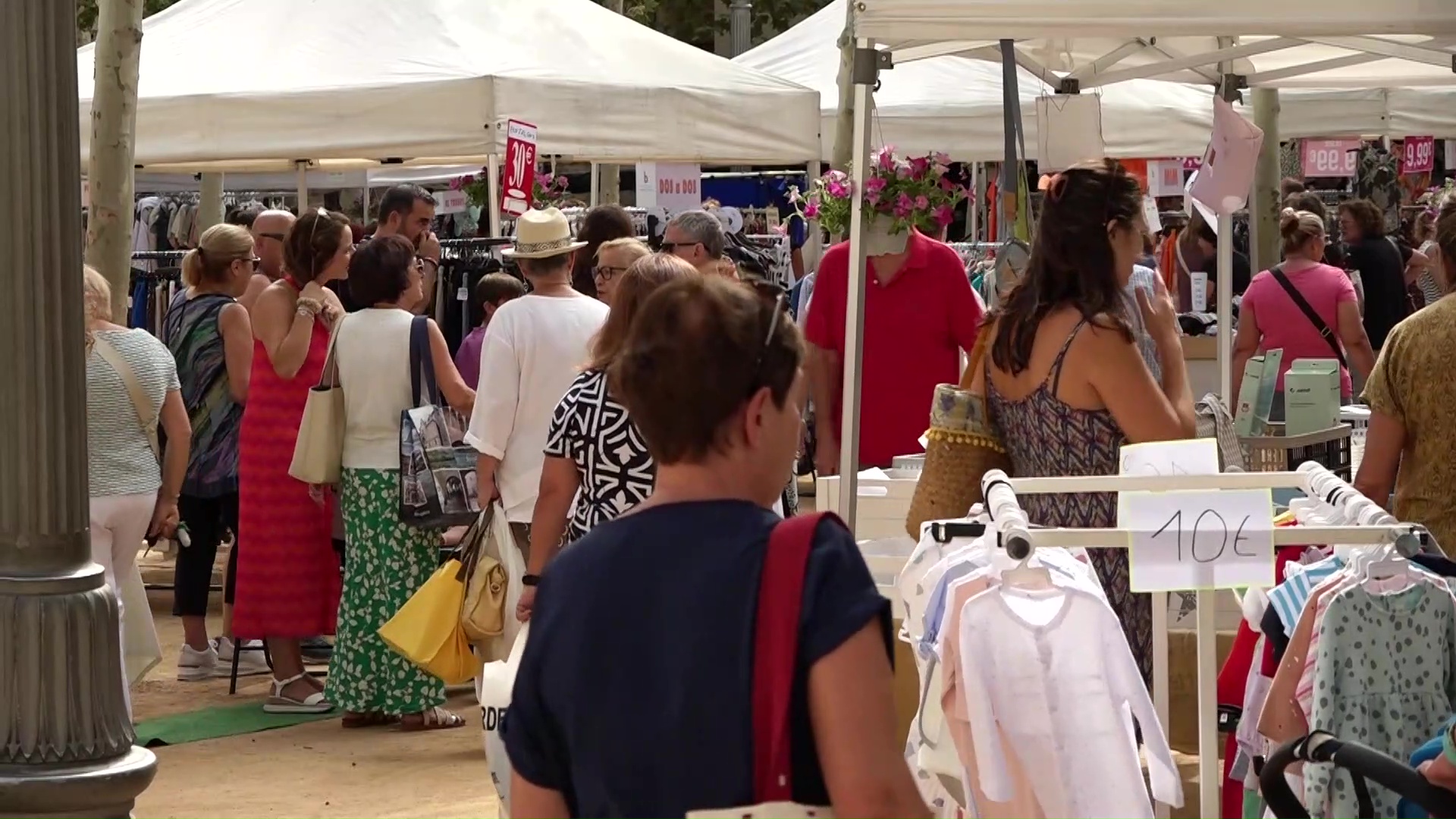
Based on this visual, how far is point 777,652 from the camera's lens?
79.8 inches

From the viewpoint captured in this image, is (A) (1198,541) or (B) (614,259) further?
(B) (614,259)

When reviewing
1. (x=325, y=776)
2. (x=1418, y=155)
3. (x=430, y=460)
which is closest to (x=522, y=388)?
(x=430, y=460)

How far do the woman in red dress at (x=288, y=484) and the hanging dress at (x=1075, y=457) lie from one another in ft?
12.3

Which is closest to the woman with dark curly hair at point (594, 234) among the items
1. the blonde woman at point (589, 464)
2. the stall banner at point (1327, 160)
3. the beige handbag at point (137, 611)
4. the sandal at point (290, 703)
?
the beige handbag at point (137, 611)

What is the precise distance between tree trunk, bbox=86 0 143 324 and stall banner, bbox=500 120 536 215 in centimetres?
175

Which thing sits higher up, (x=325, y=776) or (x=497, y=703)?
(x=497, y=703)

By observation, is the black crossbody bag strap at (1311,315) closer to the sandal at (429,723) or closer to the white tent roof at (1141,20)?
the white tent roof at (1141,20)

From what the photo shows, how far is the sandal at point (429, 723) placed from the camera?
743 cm

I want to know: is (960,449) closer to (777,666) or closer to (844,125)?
(777,666)

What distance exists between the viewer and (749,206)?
24359mm

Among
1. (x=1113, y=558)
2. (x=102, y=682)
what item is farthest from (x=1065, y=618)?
(x=102, y=682)

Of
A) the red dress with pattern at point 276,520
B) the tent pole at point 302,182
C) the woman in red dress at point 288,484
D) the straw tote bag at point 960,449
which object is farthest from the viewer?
the tent pole at point 302,182

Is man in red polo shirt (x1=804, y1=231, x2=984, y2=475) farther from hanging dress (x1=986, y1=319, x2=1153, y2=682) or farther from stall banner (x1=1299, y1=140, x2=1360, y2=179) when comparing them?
stall banner (x1=1299, y1=140, x2=1360, y2=179)

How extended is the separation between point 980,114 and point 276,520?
762 cm
